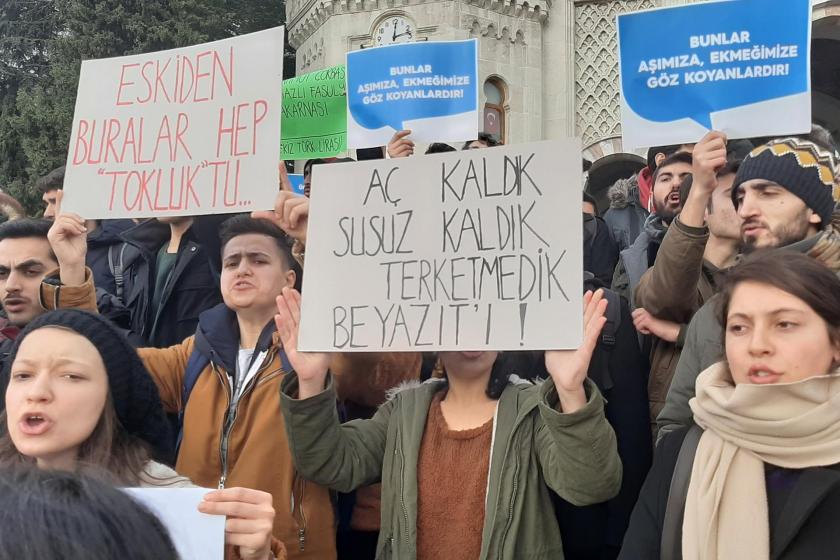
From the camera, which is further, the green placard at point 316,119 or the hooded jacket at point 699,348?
the green placard at point 316,119

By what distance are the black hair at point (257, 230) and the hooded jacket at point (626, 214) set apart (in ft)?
11.0

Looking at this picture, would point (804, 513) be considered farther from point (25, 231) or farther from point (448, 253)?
point (25, 231)

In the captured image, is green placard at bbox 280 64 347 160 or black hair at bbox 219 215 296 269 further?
green placard at bbox 280 64 347 160

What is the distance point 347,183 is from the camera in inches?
101

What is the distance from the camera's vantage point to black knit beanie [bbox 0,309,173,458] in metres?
2.13

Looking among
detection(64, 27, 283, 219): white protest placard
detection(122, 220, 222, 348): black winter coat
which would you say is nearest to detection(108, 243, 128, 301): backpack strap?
detection(122, 220, 222, 348): black winter coat

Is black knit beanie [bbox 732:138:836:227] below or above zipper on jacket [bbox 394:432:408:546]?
above

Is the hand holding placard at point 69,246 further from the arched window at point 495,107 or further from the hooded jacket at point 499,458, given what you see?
the arched window at point 495,107

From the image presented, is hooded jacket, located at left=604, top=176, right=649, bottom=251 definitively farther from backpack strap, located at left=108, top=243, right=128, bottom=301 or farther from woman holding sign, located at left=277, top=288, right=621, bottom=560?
woman holding sign, located at left=277, top=288, right=621, bottom=560

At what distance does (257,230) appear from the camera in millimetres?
2932

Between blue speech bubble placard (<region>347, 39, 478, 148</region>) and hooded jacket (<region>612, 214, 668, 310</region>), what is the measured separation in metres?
1.18

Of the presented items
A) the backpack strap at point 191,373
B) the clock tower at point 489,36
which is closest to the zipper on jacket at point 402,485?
the backpack strap at point 191,373

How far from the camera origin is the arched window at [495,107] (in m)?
17.0

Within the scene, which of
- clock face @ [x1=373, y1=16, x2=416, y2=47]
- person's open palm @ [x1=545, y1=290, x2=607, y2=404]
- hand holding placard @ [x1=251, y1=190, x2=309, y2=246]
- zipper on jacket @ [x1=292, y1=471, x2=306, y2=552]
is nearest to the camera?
person's open palm @ [x1=545, y1=290, x2=607, y2=404]
